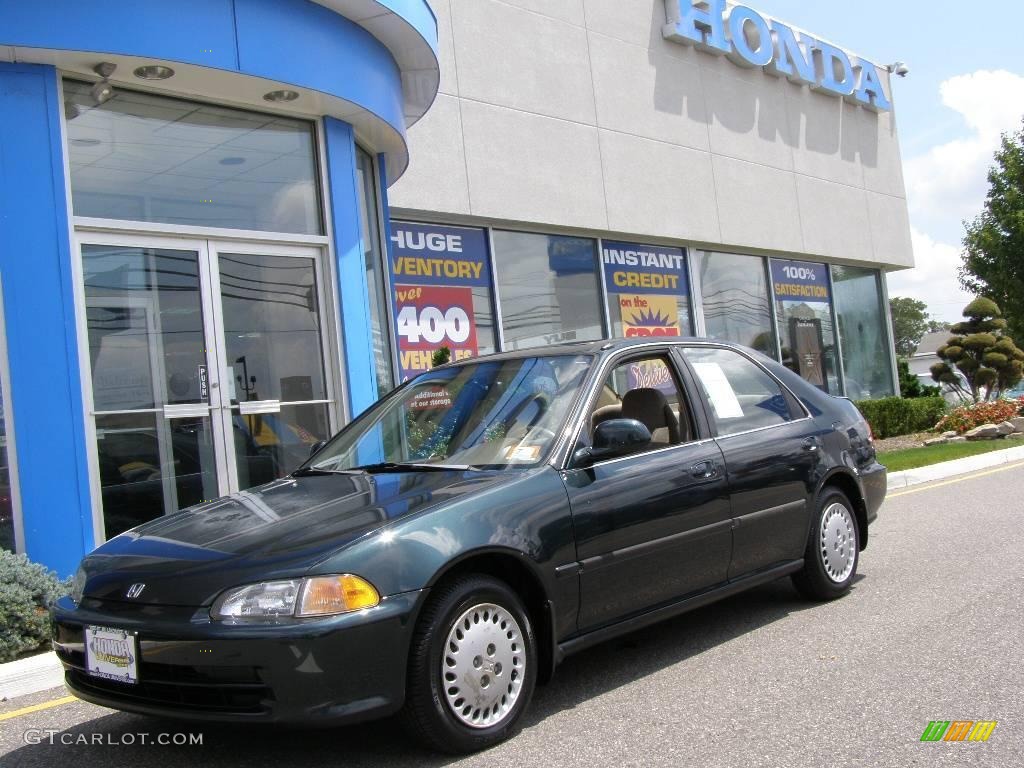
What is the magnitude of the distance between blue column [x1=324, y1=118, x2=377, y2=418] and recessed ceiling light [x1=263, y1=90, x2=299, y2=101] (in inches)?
22.0

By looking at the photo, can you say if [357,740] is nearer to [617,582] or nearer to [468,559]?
[468,559]

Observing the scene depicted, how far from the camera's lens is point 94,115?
24.6 feet

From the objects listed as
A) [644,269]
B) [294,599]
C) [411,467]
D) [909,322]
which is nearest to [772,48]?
[644,269]

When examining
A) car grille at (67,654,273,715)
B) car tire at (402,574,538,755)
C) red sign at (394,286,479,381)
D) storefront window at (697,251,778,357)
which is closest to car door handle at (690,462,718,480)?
car tire at (402,574,538,755)

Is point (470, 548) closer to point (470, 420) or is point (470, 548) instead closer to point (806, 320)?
point (470, 420)

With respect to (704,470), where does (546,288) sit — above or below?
above

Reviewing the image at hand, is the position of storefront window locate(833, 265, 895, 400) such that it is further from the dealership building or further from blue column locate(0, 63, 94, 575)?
blue column locate(0, 63, 94, 575)

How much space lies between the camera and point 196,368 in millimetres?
7855

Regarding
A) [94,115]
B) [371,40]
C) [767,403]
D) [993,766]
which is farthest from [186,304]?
[993,766]

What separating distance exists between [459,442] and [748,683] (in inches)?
65.3

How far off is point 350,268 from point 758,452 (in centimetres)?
467

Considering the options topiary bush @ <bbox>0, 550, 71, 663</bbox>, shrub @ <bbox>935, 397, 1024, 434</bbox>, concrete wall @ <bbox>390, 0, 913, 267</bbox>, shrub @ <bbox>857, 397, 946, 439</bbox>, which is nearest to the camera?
topiary bush @ <bbox>0, 550, 71, 663</bbox>

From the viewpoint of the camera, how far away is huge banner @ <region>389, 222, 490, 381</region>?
1295 centimetres

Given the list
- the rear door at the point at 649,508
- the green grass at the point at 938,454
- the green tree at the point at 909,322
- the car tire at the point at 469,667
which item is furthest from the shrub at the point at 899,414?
the green tree at the point at 909,322
